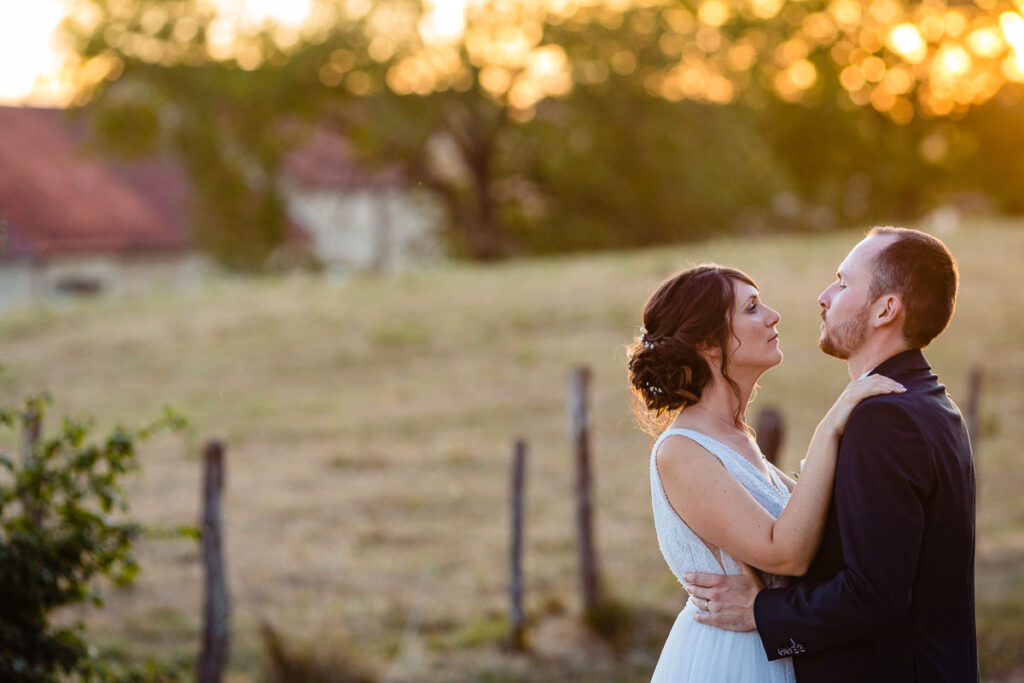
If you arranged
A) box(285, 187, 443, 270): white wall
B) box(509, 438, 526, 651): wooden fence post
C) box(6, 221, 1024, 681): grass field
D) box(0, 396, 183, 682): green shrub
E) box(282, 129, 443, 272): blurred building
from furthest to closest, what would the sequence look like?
1. box(285, 187, 443, 270): white wall
2. box(282, 129, 443, 272): blurred building
3. box(6, 221, 1024, 681): grass field
4. box(509, 438, 526, 651): wooden fence post
5. box(0, 396, 183, 682): green shrub

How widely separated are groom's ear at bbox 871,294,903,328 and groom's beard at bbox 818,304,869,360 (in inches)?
1.0

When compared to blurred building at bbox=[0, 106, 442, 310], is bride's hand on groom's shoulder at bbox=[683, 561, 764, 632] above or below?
below

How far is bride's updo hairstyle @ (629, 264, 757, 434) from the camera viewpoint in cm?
305

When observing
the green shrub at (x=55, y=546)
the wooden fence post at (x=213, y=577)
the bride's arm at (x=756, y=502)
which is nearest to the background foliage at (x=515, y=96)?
the wooden fence post at (x=213, y=577)

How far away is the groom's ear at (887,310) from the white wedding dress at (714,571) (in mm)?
485

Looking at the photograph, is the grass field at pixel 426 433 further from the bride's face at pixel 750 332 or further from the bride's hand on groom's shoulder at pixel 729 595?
the bride's hand on groom's shoulder at pixel 729 595

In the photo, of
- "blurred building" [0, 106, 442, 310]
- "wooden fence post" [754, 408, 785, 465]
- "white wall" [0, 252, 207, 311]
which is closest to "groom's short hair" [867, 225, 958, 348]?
"wooden fence post" [754, 408, 785, 465]

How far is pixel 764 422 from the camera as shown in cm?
842

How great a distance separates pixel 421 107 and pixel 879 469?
2803 cm

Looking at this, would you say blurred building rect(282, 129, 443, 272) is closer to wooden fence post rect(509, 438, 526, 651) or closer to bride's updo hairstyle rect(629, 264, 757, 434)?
wooden fence post rect(509, 438, 526, 651)

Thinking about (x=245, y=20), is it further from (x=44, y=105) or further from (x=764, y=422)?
(x=764, y=422)

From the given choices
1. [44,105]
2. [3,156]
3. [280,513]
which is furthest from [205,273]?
[280,513]

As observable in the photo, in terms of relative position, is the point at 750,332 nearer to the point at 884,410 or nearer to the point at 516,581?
the point at 884,410

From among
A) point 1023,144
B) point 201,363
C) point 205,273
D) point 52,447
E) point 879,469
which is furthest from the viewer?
point 1023,144
